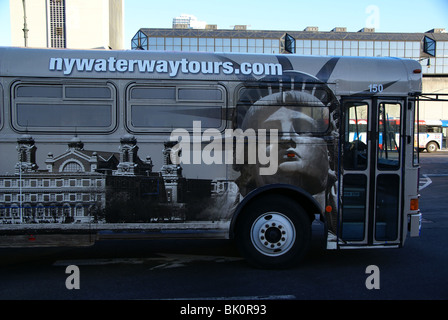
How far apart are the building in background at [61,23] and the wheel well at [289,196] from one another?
3217 centimetres

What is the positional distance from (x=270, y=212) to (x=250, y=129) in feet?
3.86

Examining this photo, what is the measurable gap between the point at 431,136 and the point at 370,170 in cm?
3555

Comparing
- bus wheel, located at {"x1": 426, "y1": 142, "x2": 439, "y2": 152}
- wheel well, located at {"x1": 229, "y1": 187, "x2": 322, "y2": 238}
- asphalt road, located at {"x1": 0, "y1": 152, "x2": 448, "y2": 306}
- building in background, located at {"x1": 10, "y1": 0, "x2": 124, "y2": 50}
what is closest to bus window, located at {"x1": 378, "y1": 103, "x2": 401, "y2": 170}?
wheel well, located at {"x1": 229, "y1": 187, "x2": 322, "y2": 238}

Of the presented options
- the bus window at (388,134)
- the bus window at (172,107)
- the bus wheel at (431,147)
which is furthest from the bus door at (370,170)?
the bus wheel at (431,147)

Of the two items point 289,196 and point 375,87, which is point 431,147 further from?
point 289,196

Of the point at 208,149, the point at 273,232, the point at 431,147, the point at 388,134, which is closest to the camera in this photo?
the point at 208,149

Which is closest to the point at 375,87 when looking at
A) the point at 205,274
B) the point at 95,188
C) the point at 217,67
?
the point at 217,67

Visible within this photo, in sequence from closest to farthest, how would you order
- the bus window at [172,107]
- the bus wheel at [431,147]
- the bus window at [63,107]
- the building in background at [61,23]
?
1. the bus window at [63,107]
2. the bus window at [172,107]
3. the building in background at [61,23]
4. the bus wheel at [431,147]

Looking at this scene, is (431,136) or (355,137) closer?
(355,137)

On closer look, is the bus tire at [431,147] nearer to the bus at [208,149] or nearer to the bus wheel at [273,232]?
the bus at [208,149]

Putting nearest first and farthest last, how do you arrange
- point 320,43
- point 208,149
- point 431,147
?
1. point 208,149
2. point 431,147
3. point 320,43

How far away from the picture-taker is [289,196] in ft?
17.5

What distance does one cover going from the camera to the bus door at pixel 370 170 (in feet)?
17.4
